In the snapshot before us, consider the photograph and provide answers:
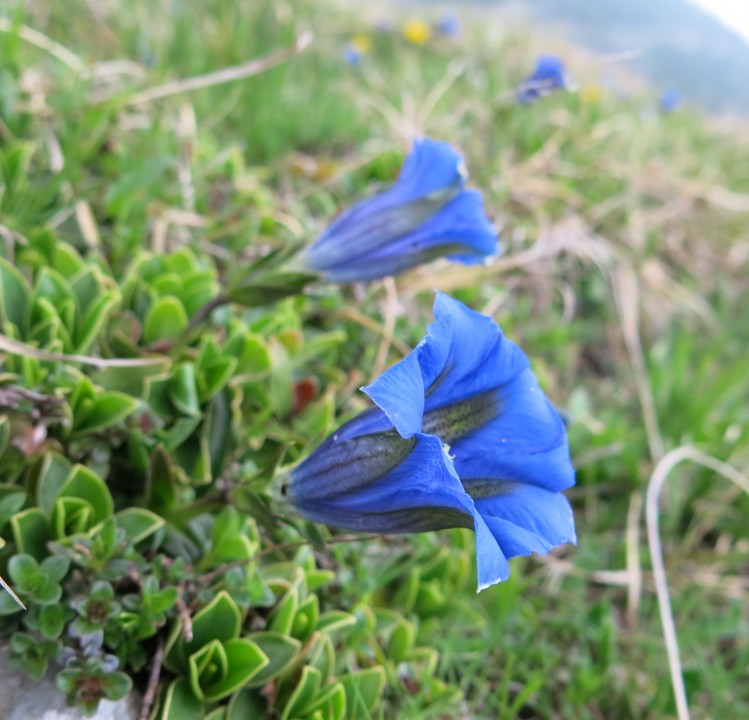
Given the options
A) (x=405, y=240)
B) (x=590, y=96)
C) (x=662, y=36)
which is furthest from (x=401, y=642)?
(x=662, y=36)

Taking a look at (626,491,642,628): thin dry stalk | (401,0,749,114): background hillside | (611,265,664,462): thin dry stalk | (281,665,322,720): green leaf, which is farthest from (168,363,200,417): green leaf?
(401,0,749,114): background hillside

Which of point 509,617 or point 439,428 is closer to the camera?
point 439,428

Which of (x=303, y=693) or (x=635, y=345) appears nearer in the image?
(x=303, y=693)

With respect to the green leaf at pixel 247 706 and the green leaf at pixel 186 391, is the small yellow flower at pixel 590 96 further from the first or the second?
the green leaf at pixel 247 706

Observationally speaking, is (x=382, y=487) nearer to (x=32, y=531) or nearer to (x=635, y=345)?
(x=32, y=531)

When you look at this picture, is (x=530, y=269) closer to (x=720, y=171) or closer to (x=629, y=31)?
(x=720, y=171)

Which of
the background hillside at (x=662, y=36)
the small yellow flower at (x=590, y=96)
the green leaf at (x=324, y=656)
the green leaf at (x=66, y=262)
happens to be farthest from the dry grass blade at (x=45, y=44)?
the background hillside at (x=662, y=36)

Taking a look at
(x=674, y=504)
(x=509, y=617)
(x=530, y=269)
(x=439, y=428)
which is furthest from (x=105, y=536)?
(x=530, y=269)
